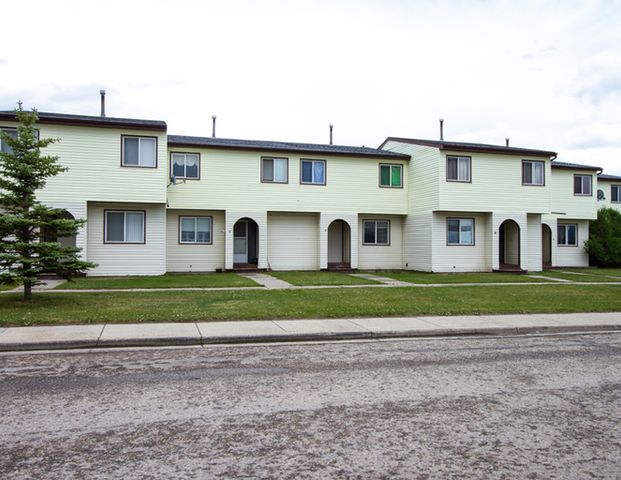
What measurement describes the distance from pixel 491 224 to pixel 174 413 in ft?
81.3

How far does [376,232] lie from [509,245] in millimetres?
7382

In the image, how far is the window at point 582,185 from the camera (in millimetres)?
32750

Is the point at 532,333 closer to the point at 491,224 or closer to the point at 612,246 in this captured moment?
the point at 491,224

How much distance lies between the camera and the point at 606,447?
470cm

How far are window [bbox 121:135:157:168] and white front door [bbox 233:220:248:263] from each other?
595 centimetres

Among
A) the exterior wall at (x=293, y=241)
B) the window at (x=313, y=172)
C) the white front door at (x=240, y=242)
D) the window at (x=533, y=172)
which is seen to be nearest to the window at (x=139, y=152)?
the white front door at (x=240, y=242)

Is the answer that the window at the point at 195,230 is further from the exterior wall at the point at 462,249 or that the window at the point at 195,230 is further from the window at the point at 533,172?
the window at the point at 533,172

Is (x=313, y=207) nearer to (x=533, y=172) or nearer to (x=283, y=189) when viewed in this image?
(x=283, y=189)

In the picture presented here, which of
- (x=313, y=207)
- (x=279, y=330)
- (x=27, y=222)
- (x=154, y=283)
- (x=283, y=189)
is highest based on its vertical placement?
(x=283, y=189)

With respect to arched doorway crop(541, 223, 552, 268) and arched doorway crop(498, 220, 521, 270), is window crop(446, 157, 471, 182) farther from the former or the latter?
arched doorway crop(541, 223, 552, 268)

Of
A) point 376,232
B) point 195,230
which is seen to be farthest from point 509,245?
point 195,230

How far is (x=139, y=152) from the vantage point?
22.9 m

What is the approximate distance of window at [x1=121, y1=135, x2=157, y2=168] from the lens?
74.9 ft

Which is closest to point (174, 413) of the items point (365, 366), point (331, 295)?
point (365, 366)
